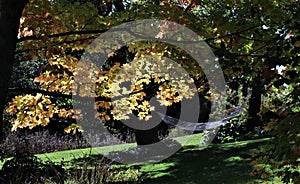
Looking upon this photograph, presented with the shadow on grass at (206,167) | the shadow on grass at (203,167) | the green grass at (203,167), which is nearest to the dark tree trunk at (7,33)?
the green grass at (203,167)

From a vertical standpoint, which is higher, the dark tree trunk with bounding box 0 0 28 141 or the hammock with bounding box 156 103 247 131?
the dark tree trunk with bounding box 0 0 28 141

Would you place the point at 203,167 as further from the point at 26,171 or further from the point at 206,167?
the point at 26,171

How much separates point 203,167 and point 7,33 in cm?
606

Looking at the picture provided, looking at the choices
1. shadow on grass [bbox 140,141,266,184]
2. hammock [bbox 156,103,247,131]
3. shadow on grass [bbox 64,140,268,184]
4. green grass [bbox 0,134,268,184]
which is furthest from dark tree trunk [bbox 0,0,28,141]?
hammock [bbox 156,103,247,131]

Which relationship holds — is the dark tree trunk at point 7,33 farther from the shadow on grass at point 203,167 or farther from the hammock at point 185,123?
the hammock at point 185,123

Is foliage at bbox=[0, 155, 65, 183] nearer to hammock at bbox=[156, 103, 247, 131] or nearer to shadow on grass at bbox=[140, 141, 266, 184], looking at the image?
shadow on grass at bbox=[140, 141, 266, 184]

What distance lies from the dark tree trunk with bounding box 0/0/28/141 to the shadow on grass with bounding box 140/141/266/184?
4.60 metres

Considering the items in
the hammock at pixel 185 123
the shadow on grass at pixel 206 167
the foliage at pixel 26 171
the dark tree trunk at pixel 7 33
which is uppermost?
the dark tree trunk at pixel 7 33

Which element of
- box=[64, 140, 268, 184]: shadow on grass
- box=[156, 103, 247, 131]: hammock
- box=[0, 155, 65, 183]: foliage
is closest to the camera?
box=[0, 155, 65, 183]: foliage

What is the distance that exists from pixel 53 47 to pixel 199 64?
200 centimetres

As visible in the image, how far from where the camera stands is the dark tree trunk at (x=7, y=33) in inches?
161

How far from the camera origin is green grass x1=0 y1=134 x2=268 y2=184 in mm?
8039

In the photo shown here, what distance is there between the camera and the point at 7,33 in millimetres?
4172

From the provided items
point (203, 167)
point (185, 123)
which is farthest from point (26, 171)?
point (185, 123)
